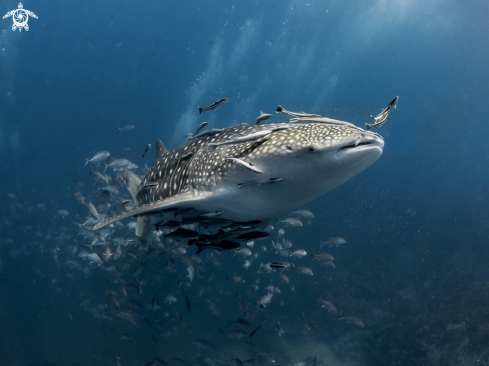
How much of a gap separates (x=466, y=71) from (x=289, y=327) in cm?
9877

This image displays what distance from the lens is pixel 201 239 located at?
3.39 metres

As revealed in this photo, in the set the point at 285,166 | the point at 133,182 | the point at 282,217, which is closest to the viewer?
the point at 285,166

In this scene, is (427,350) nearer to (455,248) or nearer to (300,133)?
(300,133)

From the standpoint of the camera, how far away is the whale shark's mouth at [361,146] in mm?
1912

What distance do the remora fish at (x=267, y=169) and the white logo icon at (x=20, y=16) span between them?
2000 inches

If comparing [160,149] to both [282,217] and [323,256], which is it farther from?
[282,217]

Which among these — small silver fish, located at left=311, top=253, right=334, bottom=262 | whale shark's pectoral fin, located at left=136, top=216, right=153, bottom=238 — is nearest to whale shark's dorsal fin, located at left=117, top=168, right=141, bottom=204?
whale shark's pectoral fin, located at left=136, top=216, right=153, bottom=238

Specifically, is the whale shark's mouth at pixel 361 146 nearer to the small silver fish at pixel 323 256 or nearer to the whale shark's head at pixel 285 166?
the whale shark's head at pixel 285 166

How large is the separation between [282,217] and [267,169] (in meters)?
26.9

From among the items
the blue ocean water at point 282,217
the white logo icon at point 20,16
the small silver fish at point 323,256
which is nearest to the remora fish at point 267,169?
the small silver fish at point 323,256

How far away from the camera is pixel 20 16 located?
44375 millimetres

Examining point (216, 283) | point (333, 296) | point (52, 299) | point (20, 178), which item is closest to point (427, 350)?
point (333, 296)

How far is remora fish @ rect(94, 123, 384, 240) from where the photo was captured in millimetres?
1970

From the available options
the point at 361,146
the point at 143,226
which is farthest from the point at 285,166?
the point at 143,226
